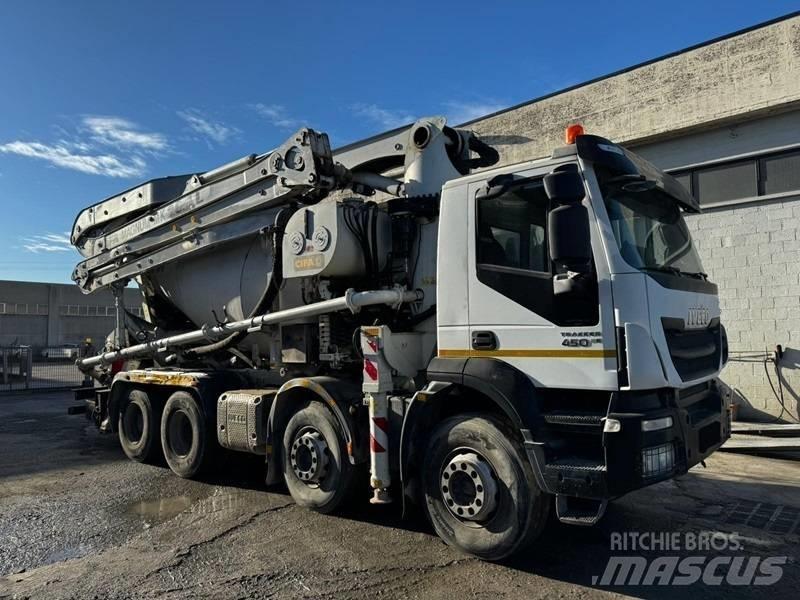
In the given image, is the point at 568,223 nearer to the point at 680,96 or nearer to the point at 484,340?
the point at 484,340

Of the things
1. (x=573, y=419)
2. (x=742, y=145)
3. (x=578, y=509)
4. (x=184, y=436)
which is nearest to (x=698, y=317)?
(x=573, y=419)

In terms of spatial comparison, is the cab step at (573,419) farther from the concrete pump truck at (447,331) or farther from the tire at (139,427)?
the tire at (139,427)

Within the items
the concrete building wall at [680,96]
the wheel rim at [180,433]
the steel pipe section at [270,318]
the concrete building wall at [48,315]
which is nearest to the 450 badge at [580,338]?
the steel pipe section at [270,318]

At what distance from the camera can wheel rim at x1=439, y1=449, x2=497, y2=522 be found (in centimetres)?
439

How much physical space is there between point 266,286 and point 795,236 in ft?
28.5

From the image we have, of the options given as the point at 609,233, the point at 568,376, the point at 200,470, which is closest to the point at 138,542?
the point at 200,470

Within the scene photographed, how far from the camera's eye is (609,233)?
415 centimetres

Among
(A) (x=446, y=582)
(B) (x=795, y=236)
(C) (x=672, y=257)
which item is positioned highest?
(B) (x=795, y=236)

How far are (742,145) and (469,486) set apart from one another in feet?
29.7

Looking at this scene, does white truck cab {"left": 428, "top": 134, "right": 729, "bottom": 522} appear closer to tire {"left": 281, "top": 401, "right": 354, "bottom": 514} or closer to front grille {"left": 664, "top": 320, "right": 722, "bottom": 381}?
front grille {"left": 664, "top": 320, "right": 722, "bottom": 381}

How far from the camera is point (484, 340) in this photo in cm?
468

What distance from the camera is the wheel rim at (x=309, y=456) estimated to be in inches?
225

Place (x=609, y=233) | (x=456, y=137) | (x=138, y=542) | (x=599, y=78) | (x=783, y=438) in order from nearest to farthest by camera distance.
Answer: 1. (x=609, y=233)
2. (x=138, y=542)
3. (x=456, y=137)
4. (x=783, y=438)
5. (x=599, y=78)

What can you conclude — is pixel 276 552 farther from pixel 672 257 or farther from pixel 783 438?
pixel 783 438
